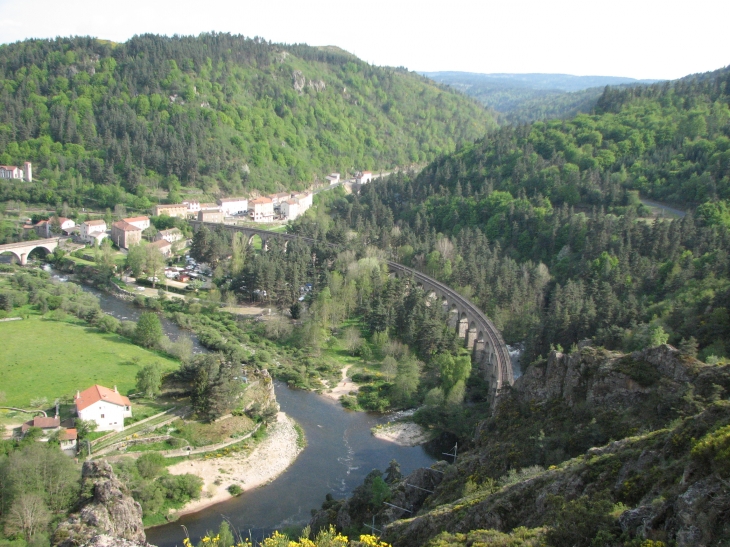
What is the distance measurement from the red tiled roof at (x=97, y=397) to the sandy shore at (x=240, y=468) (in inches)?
175

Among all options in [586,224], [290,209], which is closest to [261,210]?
[290,209]

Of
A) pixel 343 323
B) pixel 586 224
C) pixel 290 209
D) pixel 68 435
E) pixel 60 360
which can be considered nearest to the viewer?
pixel 68 435

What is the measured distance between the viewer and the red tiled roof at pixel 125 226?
70.4 metres

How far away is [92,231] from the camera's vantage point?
71062 mm

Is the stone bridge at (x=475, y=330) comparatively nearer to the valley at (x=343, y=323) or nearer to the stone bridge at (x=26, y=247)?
the valley at (x=343, y=323)

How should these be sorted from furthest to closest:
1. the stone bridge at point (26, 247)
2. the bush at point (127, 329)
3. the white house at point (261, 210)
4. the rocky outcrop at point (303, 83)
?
1. the rocky outcrop at point (303, 83)
2. the white house at point (261, 210)
3. the stone bridge at point (26, 247)
4. the bush at point (127, 329)

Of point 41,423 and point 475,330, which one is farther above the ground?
point 41,423

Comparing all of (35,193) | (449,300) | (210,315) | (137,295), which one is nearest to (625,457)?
(449,300)

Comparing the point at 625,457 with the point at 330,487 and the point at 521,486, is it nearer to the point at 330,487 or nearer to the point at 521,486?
the point at 521,486

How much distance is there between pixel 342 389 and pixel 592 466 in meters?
26.3

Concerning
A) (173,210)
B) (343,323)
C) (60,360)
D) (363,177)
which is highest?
(363,177)

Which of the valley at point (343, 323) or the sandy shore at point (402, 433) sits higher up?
the valley at point (343, 323)

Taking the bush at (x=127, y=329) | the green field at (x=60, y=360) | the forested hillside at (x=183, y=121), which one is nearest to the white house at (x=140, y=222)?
the forested hillside at (x=183, y=121)

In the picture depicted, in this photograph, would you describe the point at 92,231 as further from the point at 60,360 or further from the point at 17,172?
the point at 60,360
